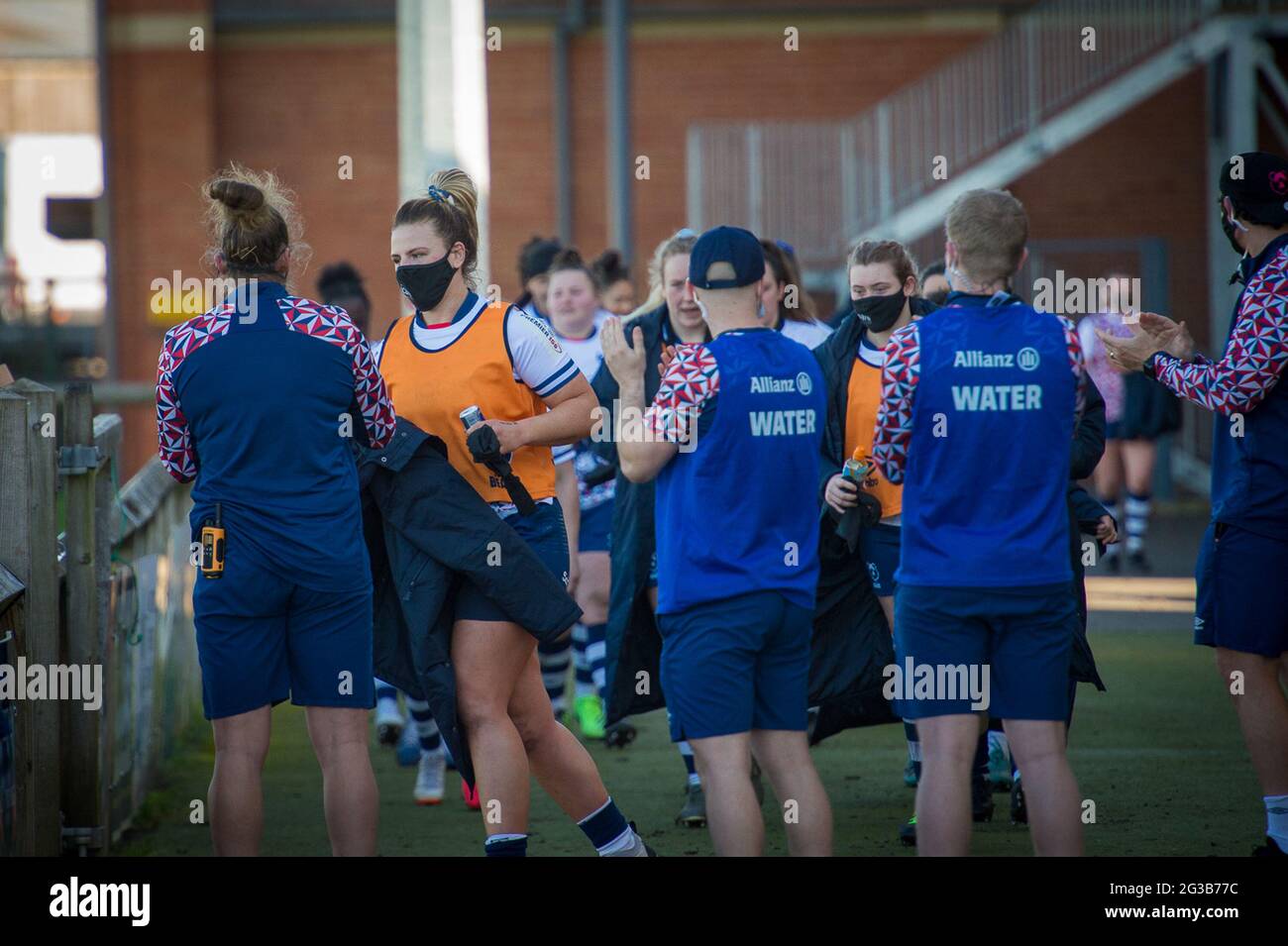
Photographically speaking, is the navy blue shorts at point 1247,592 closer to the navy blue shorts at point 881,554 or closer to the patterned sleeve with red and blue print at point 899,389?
the navy blue shorts at point 881,554

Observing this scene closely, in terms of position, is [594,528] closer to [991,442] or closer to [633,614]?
[633,614]

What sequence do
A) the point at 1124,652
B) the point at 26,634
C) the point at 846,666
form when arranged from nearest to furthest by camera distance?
1. the point at 26,634
2. the point at 846,666
3. the point at 1124,652

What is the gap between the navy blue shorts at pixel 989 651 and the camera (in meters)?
4.15

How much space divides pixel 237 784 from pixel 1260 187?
134 inches

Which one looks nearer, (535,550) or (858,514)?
(535,550)

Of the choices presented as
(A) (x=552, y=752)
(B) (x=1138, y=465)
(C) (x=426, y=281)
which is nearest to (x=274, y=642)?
(A) (x=552, y=752)

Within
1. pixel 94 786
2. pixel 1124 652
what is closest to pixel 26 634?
pixel 94 786

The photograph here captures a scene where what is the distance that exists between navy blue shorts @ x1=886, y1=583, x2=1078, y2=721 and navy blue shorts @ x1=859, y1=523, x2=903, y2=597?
4.46 feet

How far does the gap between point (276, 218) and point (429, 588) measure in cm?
109

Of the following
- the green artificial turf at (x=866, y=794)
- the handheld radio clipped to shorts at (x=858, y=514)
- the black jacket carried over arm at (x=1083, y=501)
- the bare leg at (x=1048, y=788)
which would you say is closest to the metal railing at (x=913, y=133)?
the green artificial turf at (x=866, y=794)

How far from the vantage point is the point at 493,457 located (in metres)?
4.57

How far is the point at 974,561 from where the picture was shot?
13.6 ft

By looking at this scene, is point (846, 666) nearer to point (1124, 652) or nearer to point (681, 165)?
point (1124, 652)
